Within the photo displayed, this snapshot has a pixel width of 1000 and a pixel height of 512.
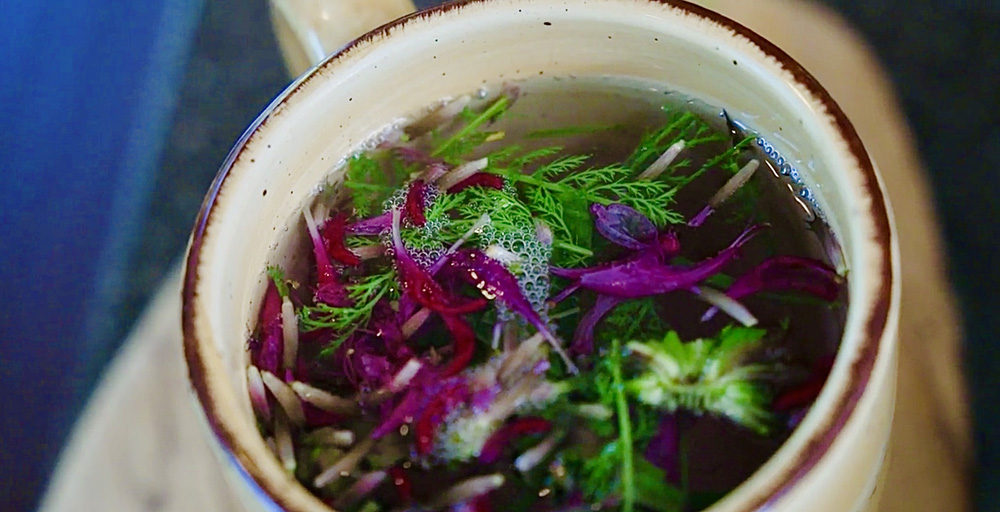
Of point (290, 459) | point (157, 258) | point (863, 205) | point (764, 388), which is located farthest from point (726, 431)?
point (157, 258)

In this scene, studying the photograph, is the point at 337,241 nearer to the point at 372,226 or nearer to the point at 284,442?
the point at 372,226

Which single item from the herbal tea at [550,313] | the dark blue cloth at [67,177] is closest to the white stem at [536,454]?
the herbal tea at [550,313]

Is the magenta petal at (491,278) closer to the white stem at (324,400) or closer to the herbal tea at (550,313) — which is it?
the herbal tea at (550,313)

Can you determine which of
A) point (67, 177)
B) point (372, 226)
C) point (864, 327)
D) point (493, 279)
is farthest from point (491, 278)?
point (67, 177)

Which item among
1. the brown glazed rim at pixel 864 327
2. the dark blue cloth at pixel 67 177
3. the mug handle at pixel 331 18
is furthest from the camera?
the dark blue cloth at pixel 67 177

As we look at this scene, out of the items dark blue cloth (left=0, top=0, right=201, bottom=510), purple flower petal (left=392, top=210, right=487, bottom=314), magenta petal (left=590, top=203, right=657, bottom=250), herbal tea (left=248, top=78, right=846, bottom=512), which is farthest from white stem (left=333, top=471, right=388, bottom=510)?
dark blue cloth (left=0, top=0, right=201, bottom=510)

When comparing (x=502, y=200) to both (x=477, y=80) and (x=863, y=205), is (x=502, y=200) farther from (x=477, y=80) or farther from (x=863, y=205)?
(x=863, y=205)

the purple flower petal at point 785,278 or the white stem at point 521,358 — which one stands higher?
the white stem at point 521,358
